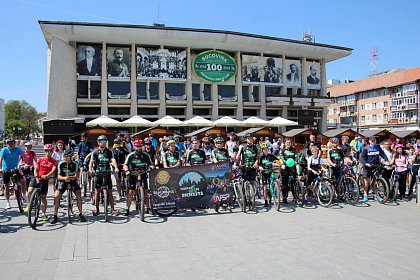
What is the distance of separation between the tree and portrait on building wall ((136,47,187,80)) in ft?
164

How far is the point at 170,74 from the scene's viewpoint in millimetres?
39375

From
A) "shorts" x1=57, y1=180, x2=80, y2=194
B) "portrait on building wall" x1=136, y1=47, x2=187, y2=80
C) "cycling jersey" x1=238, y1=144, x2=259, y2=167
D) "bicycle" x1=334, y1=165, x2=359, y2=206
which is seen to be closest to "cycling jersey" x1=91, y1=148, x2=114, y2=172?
"shorts" x1=57, y1=180, x2=80, y2=194

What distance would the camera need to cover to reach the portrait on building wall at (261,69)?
4266cm

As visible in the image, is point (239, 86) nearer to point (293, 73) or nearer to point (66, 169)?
point (293, 73)

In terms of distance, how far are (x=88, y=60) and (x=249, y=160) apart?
33.0m

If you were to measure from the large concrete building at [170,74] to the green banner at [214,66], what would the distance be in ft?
0.91

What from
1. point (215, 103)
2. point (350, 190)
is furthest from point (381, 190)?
point (215, 103)

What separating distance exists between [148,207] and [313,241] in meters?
4.24

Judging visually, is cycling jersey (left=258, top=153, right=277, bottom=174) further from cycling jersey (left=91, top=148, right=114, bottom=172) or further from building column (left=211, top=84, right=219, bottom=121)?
building column (left=211, top=84, right=219, bottom=121)

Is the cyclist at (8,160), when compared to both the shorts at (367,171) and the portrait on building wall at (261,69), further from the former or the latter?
the portrait on building wall at (261,69)

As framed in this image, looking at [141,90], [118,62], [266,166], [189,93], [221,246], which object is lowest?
[221,246]

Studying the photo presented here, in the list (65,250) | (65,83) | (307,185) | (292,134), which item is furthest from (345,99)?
(65,250)

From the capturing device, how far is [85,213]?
8.46 meters

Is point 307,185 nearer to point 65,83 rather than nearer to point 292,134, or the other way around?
point 292,134
